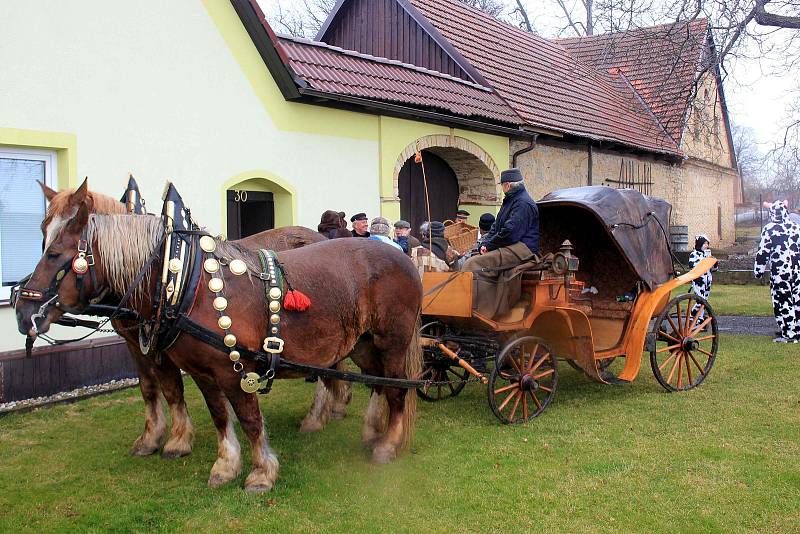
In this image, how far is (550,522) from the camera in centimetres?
395

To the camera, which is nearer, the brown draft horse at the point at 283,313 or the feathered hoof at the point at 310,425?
the brown draft horse at the point at 283,313

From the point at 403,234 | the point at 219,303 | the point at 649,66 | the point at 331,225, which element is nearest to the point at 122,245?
the point at 219,303

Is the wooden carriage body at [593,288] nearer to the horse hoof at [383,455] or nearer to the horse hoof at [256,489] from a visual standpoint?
the horse hoof at [383,455]

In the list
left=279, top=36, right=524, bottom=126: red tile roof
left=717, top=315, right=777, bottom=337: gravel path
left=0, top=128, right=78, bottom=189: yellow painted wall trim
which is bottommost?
left=717, top=315, right=777, bottom=337: gravel path

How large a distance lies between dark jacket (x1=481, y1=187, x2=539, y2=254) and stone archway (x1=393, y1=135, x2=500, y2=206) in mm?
5086

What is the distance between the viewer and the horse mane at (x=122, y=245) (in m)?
3.92

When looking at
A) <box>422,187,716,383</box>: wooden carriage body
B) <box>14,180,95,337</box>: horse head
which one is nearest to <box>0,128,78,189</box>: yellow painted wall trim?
<box>14,180,95,337</box>: horse head

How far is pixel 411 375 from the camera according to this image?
5.08m

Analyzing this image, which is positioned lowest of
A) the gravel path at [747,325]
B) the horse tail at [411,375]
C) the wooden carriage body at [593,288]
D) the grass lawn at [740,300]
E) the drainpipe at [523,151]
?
the gravel path at [747,325]

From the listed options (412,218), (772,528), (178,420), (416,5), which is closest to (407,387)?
(178,420)

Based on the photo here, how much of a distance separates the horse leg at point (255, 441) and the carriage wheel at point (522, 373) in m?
1.94

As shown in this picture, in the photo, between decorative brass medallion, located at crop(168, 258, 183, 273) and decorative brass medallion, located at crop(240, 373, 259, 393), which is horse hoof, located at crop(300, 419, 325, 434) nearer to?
decorative brass medallion, located at crop(240, 373, 259, 393)

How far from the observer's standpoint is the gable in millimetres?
13344

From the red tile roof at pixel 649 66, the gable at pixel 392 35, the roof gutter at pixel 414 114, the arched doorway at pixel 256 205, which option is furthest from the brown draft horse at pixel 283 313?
the red tile roof at pixel 649 66
